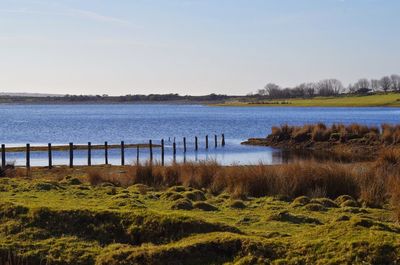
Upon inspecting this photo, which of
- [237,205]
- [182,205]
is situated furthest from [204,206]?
[237,205]

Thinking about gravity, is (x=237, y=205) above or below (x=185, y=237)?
below

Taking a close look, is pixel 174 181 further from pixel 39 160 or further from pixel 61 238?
pixel 39 160

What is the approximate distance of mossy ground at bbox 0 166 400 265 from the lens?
9.49 m

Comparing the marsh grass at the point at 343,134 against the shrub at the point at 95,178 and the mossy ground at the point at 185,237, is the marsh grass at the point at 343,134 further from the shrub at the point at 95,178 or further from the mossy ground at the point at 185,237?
the mossy ground at the point at 185,237

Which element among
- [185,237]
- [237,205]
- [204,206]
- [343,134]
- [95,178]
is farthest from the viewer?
[343,134]

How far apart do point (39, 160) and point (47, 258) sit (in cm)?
3580

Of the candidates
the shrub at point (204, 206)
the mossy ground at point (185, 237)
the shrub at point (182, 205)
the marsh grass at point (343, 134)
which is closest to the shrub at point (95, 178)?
the shrub at point (182, 205)

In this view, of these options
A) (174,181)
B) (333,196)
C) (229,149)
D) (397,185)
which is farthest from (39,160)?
(397,185)

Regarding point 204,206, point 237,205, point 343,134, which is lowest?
point 343,134

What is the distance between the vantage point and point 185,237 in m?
10.5

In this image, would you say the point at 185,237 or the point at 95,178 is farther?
the point at 95,178

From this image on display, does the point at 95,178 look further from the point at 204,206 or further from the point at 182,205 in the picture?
the point at 204,206

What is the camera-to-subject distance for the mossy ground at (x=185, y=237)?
31.1ft

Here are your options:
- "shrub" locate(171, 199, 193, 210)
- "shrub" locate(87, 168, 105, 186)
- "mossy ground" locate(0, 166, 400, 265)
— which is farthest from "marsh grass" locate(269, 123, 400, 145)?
"mossy ground" locate(0, 166, 400, 265)
